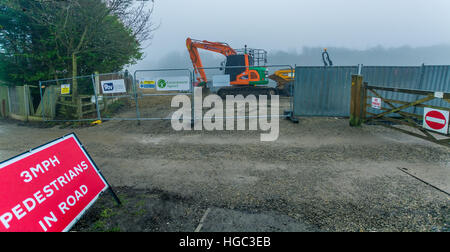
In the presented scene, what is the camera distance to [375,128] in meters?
8.56

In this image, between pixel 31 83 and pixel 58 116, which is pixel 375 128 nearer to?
pixel 58 116

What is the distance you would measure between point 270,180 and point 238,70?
40.3 feet

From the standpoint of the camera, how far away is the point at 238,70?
16219mm

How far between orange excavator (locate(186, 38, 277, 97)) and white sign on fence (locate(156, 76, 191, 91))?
21.3 feet

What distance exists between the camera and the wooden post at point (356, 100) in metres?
8.58

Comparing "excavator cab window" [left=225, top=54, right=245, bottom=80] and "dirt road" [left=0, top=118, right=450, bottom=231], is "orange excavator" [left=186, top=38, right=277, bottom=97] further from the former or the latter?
"dirt road" [left=0, top=118, right=450, bottom=231]

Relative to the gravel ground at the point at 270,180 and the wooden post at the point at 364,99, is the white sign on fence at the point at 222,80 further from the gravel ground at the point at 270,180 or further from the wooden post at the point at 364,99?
the wooden post at the point at 364,99

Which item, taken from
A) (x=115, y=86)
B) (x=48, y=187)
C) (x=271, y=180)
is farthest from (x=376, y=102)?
(x=115, y=86)

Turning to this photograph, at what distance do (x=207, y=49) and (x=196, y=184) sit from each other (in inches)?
547

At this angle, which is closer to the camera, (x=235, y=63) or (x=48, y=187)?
(x=48, y=187)

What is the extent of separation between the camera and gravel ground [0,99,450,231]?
11.4 feet

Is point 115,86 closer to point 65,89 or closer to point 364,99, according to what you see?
point 65,89

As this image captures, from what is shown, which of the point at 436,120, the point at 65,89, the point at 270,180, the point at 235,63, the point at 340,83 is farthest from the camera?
the point at 235,63

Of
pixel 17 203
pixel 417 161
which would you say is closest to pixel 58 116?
pixel 17 203
